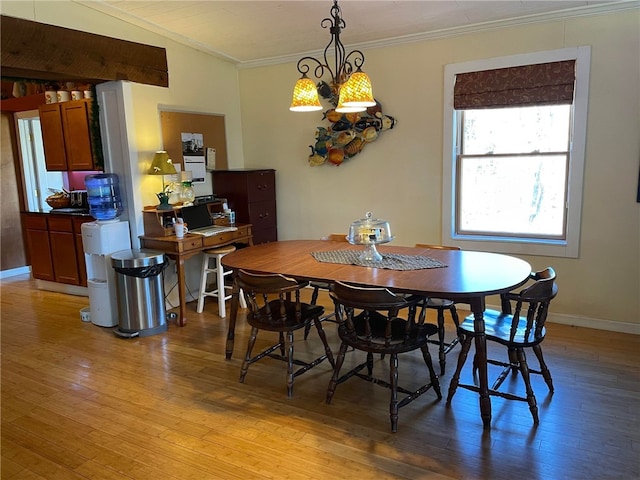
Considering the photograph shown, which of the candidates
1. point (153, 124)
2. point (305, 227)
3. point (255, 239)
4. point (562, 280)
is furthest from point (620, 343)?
point (153, 124)

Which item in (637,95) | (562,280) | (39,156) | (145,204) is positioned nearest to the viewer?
(637,95)

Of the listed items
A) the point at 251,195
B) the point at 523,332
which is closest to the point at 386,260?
the point at 523,332

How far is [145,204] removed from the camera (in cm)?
436

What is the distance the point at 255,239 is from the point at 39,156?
324 centimetres

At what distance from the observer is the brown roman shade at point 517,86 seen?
3680 mm

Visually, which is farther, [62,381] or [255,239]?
[255,239]

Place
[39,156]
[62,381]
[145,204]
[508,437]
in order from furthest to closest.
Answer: [39,156] → [145,204] → [62,381] → [508,437]

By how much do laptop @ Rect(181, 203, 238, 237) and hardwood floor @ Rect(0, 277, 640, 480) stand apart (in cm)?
123

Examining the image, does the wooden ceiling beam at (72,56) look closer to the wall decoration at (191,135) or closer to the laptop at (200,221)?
the wall decoration at (191,135)

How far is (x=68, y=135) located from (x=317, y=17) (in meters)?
2.70

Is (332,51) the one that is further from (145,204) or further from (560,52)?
(145,204)

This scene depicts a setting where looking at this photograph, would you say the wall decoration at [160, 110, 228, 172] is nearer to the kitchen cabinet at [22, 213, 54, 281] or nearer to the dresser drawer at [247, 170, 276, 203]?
the dresser drawer at [247, 170, 276, 203]

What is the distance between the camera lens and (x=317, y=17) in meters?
3.87

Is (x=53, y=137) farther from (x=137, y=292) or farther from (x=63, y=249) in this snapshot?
(x=137, y=292)
